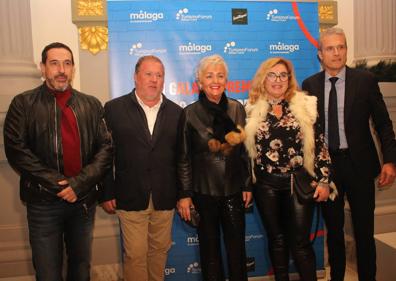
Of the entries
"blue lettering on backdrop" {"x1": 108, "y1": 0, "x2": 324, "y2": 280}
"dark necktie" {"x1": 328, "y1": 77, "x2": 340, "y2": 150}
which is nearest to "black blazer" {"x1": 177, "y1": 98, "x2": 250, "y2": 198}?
"dark necktie" {"x1": 328, "y1": 77, "x2": 340, "y2": 150}

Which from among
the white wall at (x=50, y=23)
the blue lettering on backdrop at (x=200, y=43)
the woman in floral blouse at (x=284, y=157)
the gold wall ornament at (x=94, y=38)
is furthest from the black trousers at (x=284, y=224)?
the white wall at (x=50, y=23)

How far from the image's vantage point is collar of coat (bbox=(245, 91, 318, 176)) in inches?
87.8

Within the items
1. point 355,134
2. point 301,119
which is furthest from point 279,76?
point 355,134

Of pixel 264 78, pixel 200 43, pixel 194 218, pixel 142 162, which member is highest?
pixel 200 43

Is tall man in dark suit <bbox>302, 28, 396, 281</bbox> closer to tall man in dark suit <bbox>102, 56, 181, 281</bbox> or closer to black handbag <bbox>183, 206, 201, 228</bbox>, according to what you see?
black handbag <bbox>183, 206, 201, 228</bbox>

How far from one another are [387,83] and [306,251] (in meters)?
1.78

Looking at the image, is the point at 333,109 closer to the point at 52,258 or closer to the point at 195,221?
the point at 195,221

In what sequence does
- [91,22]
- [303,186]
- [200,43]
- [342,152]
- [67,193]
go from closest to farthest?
1. [67,193]
2. [303,186]
3. [342,152]
4. [200,43]
5. [91,22]

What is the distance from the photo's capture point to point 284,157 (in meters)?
2.23

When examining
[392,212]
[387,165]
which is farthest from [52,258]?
[392,212]

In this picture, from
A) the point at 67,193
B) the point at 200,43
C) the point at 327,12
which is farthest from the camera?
the point at 327,12

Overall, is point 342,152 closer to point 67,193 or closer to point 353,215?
point 353,215

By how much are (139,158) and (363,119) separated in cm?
144

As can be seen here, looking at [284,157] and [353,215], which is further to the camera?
[353,215]
